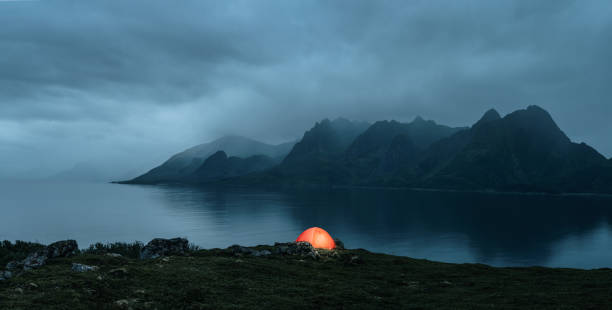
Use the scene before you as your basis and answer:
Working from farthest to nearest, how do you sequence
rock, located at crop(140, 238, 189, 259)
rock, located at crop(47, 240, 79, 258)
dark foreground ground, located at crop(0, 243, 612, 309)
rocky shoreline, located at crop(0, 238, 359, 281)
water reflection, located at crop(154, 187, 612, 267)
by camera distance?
1. water reflection, located at crop(154, 187, 612, 267)
2. rock, located at crop(140, 238, 189, 259)
3. rock, located at crop(47, 240, 79, 258)
4. rocky shoreline, located at crop(0, 238, 359, 281)
5. dark foreground ground, located at crop(0, 243, 612, 309)

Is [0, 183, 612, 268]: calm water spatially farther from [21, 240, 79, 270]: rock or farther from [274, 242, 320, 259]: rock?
[21, 240, 79, 270]: rock

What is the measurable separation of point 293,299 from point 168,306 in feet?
23.5

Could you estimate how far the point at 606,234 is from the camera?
461 ft

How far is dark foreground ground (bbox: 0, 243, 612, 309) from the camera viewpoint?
64.4ft

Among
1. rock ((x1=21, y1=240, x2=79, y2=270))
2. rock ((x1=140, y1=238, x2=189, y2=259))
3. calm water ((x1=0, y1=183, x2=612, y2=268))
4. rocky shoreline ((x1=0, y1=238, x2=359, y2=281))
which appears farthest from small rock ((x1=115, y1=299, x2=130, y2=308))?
calm water ((x1=0, y1=183, x2=612, y2=268))

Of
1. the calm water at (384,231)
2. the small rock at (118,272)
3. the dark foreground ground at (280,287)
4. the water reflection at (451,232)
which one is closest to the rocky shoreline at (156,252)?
the dark foreground ground at (280,287)

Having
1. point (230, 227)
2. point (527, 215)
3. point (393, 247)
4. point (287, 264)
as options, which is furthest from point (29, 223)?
point (527, 215)

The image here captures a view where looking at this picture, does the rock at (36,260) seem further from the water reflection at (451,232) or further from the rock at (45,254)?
the water reflection at (451,232)

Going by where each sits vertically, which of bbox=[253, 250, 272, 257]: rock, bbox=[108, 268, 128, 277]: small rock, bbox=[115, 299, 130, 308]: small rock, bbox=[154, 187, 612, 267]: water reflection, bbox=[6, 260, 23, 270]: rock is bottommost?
bbox=[154, 187, 612, 267]: water reflection

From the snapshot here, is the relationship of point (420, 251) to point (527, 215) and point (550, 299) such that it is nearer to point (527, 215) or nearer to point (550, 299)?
point (550, 299)

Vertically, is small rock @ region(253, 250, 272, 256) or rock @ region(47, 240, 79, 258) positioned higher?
rock @ region(47, 240, 79, 258)

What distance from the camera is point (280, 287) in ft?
82.7

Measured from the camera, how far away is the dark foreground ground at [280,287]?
19.6 metres

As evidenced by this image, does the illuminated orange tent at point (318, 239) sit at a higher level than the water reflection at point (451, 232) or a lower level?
higher
